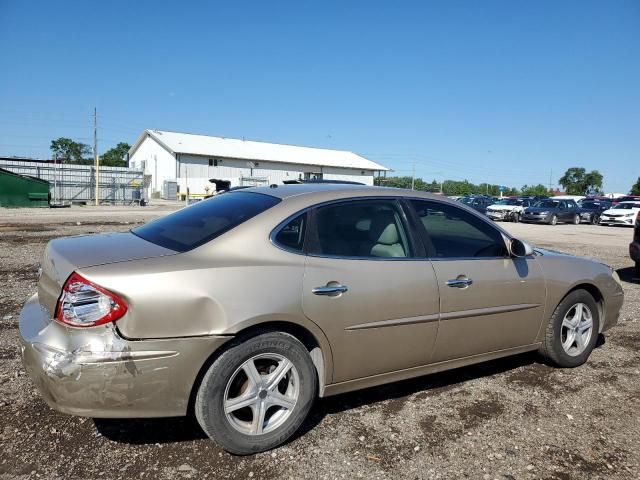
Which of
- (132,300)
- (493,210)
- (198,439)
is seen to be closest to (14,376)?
(198,439)

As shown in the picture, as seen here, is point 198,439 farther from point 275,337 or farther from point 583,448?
point 583,448

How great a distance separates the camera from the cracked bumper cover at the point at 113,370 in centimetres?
245

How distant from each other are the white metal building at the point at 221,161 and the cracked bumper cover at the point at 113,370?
45.0 meters

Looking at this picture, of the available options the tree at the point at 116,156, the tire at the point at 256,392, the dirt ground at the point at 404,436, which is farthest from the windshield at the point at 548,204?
the tree at the point at 116,156

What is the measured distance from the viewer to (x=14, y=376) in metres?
3.76

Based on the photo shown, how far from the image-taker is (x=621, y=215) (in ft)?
92.5

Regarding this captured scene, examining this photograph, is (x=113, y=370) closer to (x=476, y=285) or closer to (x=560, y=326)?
(x=476, y=285)

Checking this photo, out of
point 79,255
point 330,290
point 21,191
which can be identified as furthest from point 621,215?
point 21,191

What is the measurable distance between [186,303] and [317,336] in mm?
802

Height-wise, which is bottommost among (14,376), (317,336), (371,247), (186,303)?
(14,376)

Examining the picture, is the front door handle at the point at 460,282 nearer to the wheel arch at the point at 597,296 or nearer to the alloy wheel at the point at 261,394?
the alloy wheel at the point at 261,394

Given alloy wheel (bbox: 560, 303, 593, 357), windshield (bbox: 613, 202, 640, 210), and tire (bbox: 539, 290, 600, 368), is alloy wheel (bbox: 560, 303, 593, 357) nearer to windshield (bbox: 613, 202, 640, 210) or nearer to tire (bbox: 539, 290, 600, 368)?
tire (bbox: 539, 290, 600, 368)

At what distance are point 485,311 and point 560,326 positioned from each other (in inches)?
40.0

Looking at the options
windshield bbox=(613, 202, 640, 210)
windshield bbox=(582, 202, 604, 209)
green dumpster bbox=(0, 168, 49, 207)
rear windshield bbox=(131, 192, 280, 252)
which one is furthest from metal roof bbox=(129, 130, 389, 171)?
rear windshield bbox=(131, 192, 280, 252)
